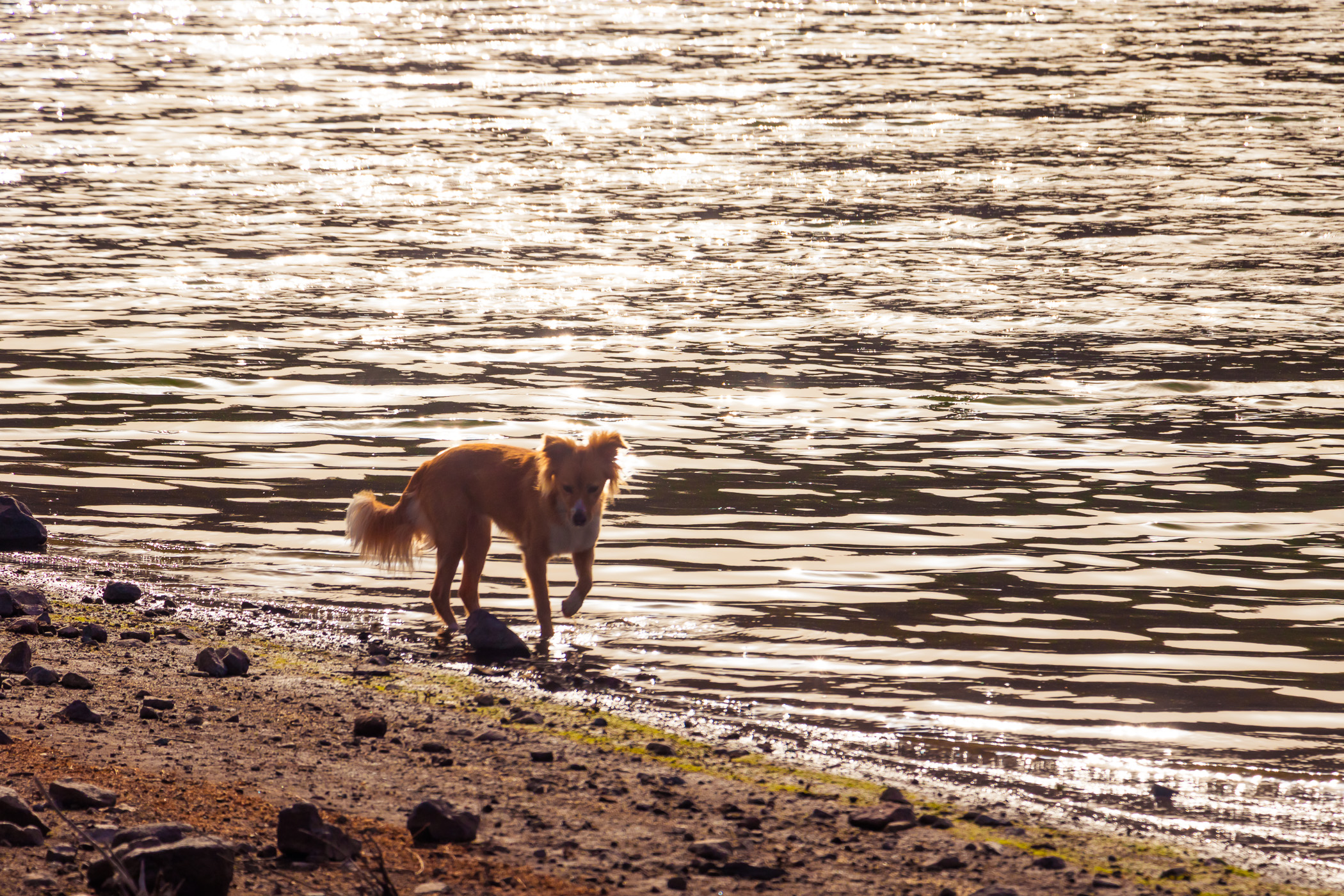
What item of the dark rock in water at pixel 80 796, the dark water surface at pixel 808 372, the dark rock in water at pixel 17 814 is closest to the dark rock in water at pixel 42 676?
the dark rock in water at pixel 80 796

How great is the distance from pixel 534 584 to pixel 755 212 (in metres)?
20.0

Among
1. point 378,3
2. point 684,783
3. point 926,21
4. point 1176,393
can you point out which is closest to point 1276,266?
point 1176,393

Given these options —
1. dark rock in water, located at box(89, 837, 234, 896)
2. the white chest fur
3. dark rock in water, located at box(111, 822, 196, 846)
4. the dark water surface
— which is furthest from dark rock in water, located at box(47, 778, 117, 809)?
the white chest fur

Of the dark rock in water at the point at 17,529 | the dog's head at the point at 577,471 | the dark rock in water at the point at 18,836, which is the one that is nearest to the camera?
the dark rock in water at the point at 18,836

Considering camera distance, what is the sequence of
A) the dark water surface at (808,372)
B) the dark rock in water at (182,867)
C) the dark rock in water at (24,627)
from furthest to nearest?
the dark water surface at (808,372) < the dark rock in water at (24,627) < the dark rock in water at (182,867)

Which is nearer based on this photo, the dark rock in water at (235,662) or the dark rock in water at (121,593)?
the dark rock in water at (235,662)

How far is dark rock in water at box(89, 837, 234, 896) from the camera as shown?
5.93m

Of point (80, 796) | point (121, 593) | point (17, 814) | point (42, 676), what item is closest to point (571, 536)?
point (121, 593)

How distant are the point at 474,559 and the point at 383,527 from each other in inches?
31.5

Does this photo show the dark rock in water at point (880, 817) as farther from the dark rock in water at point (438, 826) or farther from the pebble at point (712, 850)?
the dark rock in water at point (438, 826)

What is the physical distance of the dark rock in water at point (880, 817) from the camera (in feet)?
24.2

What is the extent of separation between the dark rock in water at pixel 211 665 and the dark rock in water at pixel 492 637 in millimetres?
1707

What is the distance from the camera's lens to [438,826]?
6.83 metres

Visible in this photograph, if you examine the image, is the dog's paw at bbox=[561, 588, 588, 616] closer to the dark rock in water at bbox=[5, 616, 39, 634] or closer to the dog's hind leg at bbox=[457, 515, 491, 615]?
the dog's hind leg at bbox=[457, 515, 491, 615]
